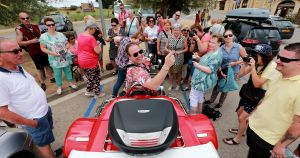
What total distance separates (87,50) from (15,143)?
8.58ft

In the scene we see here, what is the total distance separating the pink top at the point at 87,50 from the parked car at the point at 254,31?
5.60 meters

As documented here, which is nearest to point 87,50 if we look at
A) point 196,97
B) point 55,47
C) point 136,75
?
point 55,47

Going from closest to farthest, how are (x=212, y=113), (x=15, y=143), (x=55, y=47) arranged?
(x=15, y=143) < (x=212, y=113) < (x=55, y=47)

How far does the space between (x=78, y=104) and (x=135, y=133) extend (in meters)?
3.77

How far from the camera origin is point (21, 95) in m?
2.21

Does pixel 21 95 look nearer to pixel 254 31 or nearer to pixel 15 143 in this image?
pixel 15 143

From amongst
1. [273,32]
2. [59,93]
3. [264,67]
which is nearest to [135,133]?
[264,67]

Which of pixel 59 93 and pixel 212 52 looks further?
pixel 59 93

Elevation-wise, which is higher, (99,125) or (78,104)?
(99,125)

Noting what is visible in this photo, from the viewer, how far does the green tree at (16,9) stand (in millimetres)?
7684

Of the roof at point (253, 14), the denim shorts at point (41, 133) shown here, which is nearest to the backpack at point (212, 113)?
the denim shorts at point (41, 133)

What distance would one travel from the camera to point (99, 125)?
6.66 feet

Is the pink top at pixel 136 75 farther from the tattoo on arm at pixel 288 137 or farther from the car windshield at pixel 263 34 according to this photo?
the car windshield at pixel 263 34

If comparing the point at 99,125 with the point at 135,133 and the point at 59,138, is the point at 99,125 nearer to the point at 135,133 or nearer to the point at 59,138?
the point at 135,133
